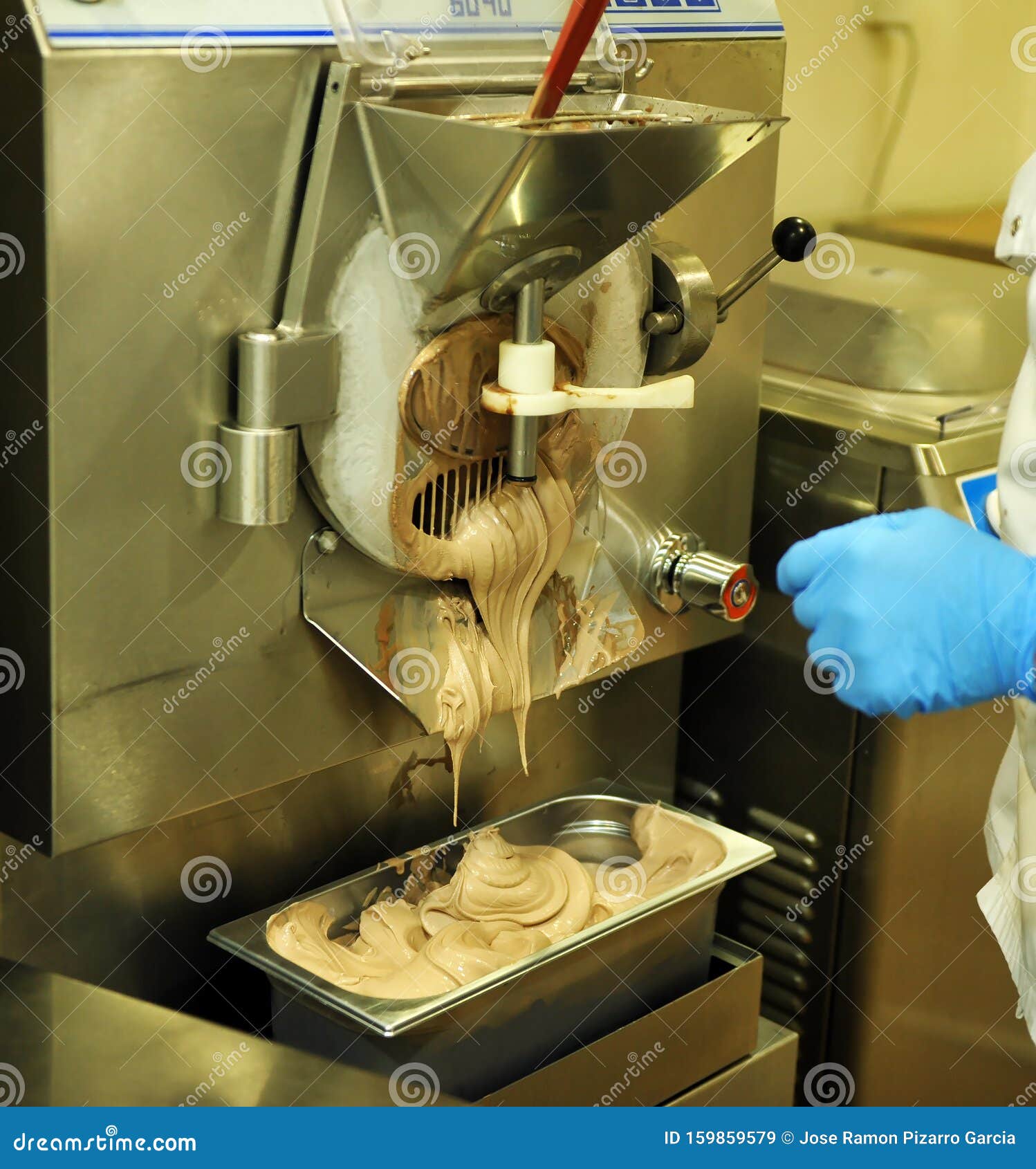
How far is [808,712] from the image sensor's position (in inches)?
71.7

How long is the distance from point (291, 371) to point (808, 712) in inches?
36.6

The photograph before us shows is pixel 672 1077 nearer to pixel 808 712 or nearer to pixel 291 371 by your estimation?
pixel 808 712
